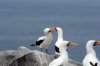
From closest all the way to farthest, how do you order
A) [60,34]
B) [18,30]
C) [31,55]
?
[31,55] → [60,34] → [18,30]

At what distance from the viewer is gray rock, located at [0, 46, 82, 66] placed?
70.1 ft

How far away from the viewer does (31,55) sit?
841 inches

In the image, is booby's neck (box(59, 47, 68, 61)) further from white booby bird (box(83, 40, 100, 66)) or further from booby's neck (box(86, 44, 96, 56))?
booby's neck (box(86, 44, 96, 56))

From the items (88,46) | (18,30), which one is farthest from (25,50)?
(18,30)

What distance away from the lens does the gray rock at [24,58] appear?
2138cm

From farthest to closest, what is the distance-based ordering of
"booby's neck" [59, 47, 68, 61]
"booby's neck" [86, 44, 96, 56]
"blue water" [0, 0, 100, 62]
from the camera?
"blue water" [0, 0, 100, 62] → "booby's neck" [86, 44, 96, 56] → "booby's neck" [59, 47, 68, 61]

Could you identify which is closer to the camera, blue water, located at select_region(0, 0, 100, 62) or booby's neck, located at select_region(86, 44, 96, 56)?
booby's neck, located at select_region(86, 44, 96, 56)

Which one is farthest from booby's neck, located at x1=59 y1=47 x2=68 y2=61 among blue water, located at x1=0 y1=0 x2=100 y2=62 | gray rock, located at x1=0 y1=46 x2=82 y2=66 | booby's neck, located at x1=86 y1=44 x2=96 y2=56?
blue water, located at x1=0 y1=0 x2=100 y2=62

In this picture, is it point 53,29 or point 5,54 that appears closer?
point 5,54

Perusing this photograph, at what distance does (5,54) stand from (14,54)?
30 cm

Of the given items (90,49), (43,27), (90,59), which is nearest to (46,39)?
(90,49)

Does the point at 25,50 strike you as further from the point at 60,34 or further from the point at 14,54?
the point at 60,34

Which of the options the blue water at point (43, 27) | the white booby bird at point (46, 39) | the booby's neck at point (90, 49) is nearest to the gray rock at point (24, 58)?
the booby's neck at point (90, 49)

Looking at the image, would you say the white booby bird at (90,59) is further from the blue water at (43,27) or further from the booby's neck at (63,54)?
the blue water at (43,27)
